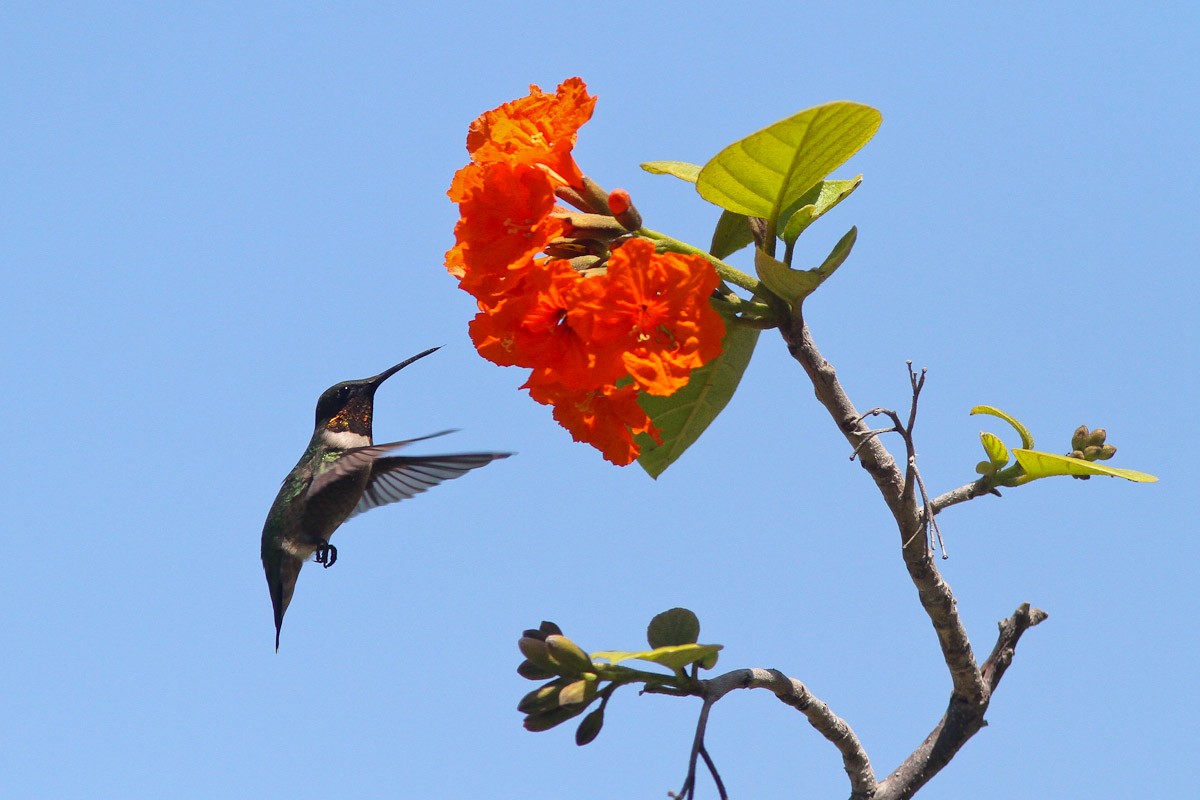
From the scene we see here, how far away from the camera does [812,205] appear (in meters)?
1.90

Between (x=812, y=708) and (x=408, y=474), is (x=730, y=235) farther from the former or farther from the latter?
(x=408, y=474)

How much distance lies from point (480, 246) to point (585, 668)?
0.74 meters

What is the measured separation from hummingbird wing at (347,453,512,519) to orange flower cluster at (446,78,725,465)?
1.72m

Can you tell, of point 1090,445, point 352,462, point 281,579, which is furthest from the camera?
point 281,579

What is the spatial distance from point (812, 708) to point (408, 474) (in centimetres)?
233

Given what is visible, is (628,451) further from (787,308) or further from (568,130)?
(568,130)

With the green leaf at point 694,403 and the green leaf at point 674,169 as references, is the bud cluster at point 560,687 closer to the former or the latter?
the green leaf at point 694,403

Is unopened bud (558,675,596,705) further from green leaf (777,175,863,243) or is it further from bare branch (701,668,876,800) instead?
green leaf (777,175,863,243)

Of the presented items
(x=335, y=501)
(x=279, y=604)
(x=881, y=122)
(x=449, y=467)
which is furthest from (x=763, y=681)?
(x=279, y=604)

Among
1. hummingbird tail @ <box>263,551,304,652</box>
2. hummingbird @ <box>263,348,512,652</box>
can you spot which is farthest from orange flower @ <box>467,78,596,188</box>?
hummingbird tail @ <box>263,551,304,652</box>

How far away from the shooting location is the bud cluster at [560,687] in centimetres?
170

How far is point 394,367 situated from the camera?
4316 mm

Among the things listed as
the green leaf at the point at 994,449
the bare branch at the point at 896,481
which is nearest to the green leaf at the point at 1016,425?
Result: the green leaf at the point at 994,449

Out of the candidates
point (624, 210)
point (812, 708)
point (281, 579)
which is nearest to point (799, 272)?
point (624, 210)
